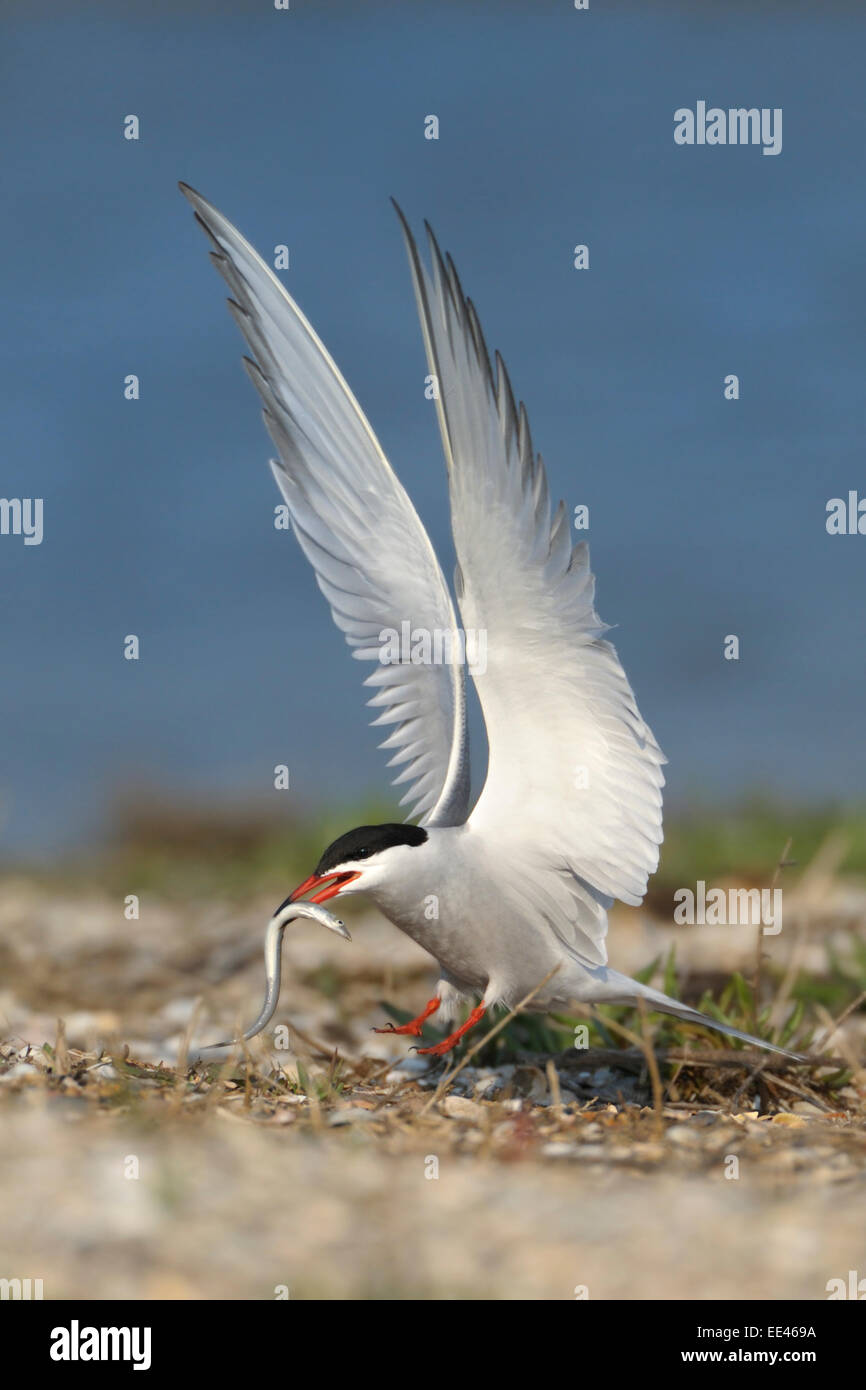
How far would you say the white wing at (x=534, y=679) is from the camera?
4.06 meters

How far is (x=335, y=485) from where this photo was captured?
15.1 ft

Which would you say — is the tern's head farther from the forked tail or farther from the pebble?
the forked tail

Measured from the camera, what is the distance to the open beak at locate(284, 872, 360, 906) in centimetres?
415

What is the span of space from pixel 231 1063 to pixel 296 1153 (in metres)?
0.85

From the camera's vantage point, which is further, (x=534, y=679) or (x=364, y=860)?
(x=534, y=679)

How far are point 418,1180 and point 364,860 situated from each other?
122cm

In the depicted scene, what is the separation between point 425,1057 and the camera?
5.29 meters
